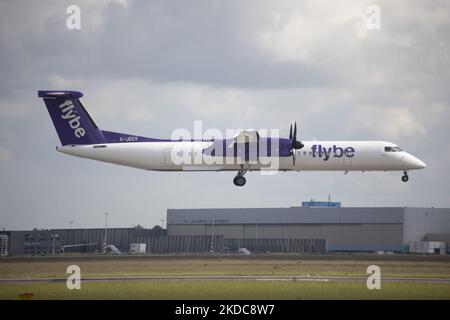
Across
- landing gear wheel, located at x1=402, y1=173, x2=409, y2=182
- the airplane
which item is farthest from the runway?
landing gear wheel, located at x1=402, y1=173, x2=409, y2=182

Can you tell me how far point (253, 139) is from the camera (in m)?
56.8

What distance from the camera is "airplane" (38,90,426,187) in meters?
56.9

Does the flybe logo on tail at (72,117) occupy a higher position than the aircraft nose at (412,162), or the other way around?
the flybe logo on tail at (72,117)

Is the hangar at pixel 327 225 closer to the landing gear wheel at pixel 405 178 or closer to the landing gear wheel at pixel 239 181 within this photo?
the landing gear wheel at pixel 405 178

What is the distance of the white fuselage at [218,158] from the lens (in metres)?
57.3

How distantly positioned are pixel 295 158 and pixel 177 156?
8.31 meters

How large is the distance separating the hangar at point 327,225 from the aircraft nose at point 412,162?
27.7m

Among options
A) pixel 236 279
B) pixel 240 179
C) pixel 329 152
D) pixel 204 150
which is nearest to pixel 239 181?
pixel 240 179

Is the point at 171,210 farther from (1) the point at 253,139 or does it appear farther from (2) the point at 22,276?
(2) the point at 22,276

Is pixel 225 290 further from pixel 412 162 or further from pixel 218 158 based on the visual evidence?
pixel 412 162

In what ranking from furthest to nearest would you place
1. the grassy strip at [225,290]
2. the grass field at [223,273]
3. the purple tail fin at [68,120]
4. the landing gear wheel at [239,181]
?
the landing gear wheel at [239,181]
the purple tail fin at [68,120]
the grass field at [223,273]
the grassy strip at [225,290]

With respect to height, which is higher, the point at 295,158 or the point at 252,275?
the point at 295,158

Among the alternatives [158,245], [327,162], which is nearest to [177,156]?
[327,162]

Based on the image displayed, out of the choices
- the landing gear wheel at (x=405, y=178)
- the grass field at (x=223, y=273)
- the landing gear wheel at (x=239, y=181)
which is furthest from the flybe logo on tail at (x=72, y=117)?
the landing gear wheel at (x=405, y=178)
